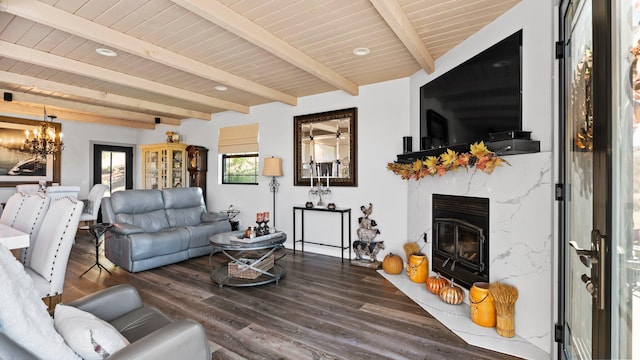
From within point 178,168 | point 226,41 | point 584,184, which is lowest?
point 584,184

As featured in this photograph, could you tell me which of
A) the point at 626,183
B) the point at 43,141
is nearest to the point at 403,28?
the point at 626,183

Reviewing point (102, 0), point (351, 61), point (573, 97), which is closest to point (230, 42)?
point (102, 0)

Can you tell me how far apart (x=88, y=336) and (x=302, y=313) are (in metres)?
1.89

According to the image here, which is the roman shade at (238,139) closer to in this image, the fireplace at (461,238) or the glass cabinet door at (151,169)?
Result: the glass cabinet door at (151,169)

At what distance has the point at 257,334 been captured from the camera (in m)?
2.37

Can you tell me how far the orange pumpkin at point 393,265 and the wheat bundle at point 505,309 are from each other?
1446mm

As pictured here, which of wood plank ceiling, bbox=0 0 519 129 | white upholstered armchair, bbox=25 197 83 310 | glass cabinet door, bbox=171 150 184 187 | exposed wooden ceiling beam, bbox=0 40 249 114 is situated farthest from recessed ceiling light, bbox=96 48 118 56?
glass cabinet door, bbox=171 150 184 187

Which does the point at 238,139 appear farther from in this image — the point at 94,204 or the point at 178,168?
the point at 94,204

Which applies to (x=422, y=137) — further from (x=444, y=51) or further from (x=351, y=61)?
(x=351, y=61)

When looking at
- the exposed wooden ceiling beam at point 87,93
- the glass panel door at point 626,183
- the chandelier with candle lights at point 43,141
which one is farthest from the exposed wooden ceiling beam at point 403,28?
the chandelier with candle lights at point 43,141

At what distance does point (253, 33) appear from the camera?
2.64 meters

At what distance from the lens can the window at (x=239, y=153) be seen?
5707 millimetres

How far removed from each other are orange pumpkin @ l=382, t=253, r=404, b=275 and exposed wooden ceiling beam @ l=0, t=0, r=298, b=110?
298 centimetres

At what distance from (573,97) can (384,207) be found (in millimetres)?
2668
